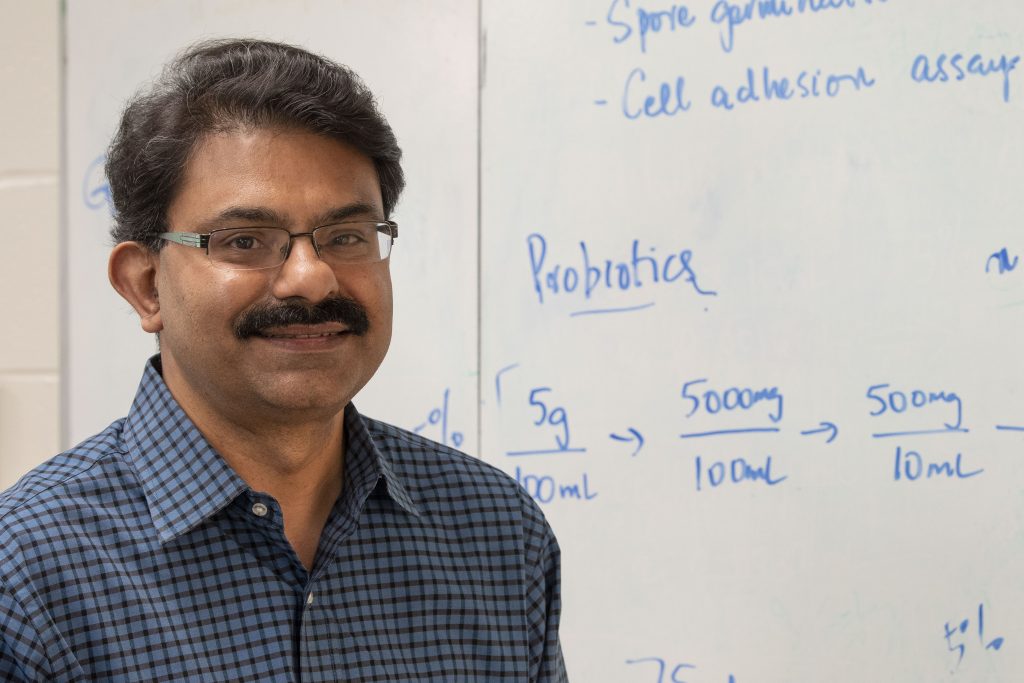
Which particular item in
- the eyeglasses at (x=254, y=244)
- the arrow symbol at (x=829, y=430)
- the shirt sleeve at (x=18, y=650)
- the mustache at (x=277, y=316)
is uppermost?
the eyeglasses at (x=254, y=244)

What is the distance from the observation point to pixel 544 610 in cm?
116

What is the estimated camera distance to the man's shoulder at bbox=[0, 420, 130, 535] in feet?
2.98

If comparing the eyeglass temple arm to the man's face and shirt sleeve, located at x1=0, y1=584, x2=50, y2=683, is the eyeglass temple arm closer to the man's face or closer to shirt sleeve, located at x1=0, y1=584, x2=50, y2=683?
the man's face

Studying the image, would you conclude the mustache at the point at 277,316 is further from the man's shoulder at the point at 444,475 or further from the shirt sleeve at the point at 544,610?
the shirt sleeve at the point at 544,610

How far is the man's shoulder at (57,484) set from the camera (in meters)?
0.91

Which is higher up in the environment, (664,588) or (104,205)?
(104,205)

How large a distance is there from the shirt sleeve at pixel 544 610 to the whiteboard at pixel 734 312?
0.39 m

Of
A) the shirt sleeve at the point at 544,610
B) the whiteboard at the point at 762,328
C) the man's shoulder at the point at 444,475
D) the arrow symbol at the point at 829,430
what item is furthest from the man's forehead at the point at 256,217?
the arrow symbol at the point at 829,430

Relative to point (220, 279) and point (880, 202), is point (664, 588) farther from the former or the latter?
point (220, 279)

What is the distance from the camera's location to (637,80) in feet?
5.13

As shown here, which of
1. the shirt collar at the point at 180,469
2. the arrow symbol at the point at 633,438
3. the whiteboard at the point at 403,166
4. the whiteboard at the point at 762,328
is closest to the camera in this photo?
the shirt collar at the point at 180,469

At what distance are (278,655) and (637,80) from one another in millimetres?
971

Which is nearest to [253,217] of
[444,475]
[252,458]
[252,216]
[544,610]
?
[252,216]

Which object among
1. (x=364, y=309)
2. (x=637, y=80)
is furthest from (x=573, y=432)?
(x=364, y=309)
